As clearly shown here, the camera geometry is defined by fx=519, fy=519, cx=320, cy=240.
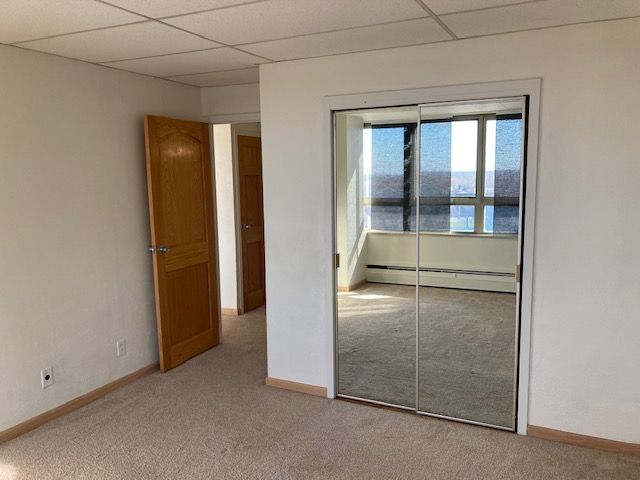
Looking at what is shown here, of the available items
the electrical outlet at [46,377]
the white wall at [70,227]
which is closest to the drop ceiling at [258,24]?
the white wall at [70,227]

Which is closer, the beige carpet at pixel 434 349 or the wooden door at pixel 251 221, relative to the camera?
the beige carpet at pixel 434 349

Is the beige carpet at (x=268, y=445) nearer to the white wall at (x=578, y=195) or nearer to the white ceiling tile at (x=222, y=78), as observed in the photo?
the white wall at (x=578, y=195)

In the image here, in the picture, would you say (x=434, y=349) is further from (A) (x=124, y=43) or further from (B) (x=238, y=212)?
(B) (x=238, y=212)

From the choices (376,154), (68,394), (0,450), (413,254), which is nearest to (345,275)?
(413,254)

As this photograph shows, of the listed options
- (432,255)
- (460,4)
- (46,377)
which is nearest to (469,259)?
(432,255)

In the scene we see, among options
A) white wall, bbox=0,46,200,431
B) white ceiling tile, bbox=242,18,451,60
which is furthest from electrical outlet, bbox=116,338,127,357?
white ceiling tile, bbox=242,18,451,60

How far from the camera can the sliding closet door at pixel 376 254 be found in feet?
11.2

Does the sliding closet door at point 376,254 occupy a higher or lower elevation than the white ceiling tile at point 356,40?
lower

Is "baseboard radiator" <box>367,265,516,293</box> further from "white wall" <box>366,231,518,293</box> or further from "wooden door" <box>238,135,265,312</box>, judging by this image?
"wooden door" <box>238,135,265,312</box>

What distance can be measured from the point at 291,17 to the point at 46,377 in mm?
2708

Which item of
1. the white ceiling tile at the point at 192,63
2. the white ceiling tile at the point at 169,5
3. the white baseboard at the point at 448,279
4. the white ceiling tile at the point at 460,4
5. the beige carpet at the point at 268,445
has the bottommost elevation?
the beige carpet at the point at 268,445

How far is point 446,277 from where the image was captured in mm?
3436

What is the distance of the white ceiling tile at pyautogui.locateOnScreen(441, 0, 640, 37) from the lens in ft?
7.93

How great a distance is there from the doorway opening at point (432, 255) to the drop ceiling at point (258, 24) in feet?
1.60
